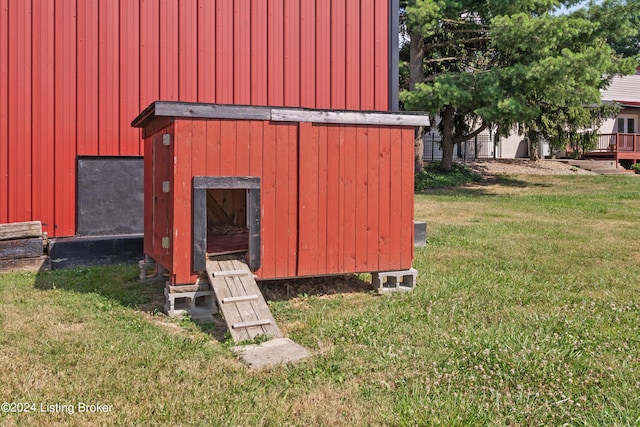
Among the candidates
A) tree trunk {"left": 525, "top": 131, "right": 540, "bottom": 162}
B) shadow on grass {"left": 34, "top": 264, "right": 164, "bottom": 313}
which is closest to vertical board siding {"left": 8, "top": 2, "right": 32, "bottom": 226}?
shadow on grass {"left": 34, "top": 264, "right": 164, "bottom": 313}

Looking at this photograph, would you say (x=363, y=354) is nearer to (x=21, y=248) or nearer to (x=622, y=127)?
(x=21, y=248)

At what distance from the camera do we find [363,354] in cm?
485

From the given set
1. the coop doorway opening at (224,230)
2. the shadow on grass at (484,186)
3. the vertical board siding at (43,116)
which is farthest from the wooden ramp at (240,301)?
the shadow on grass at (484,186)

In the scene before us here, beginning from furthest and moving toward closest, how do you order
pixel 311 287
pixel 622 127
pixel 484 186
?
pixel 622 127 < pixel 484 186 < pixel 311 287

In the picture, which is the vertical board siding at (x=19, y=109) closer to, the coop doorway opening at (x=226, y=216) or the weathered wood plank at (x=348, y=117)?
the coop doorway opening at (x=226, y=216)

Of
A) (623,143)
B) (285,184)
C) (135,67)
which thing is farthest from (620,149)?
(285,184)

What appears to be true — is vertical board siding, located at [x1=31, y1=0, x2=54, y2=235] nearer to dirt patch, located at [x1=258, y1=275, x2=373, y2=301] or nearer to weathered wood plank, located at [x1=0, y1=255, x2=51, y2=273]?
weathered wood plank, located at [x1=0, y1=255, x2=51, y2=273]

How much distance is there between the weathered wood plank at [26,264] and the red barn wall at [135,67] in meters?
1.10

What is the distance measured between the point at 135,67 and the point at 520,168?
21.9m

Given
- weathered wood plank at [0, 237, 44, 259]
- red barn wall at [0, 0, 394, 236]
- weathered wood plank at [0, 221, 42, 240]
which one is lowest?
weathered wood plank at [0, 237, 44, 259]

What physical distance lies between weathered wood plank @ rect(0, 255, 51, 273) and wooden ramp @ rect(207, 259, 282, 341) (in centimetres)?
325

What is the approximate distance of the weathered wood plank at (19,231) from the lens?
26.9 feet

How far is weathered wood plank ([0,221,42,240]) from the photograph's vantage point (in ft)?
26.9

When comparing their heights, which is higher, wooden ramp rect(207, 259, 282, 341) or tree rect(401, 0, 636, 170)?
tree rect(401, 0, 636, 170)
